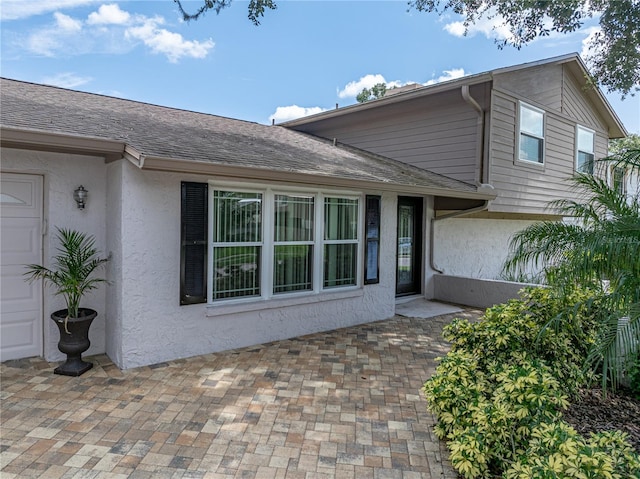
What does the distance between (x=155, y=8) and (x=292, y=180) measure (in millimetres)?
5465

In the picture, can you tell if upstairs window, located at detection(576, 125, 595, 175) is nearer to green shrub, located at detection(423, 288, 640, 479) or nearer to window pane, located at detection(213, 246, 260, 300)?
green shrub, located at detection(423, 288, 640, 479)

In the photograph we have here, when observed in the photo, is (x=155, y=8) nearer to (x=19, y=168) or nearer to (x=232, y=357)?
(x=19, y=168)

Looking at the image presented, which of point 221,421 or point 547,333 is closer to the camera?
point 221,421

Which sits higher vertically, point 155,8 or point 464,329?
point 155,8

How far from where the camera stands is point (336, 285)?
691cm

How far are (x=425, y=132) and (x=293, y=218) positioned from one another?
4.59m

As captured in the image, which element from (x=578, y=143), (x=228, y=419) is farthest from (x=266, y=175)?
(x=578, y=143)

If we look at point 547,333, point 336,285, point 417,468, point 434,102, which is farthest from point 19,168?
point 434,102

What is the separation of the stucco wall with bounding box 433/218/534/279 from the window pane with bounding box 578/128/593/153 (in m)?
2.31

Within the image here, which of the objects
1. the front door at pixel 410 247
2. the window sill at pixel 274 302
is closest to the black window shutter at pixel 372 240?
the window sill at pixel 274 302

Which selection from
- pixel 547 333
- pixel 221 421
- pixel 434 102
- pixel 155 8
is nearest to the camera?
pixel 221 421

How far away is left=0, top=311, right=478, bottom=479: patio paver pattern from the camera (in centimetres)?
301

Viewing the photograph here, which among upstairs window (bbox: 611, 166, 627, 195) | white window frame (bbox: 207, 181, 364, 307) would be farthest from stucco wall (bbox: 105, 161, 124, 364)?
upstairs window (bbox: 611, 166, 627, 195)

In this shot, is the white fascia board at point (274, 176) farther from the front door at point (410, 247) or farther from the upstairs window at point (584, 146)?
the upstairs window at point (584, 146)
